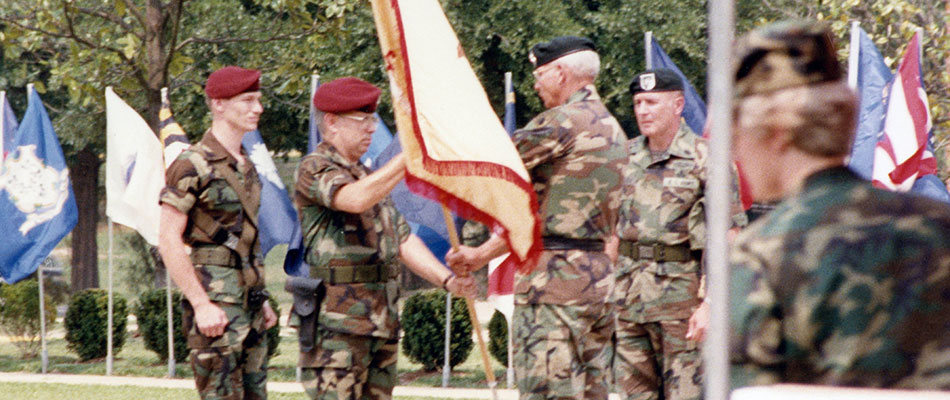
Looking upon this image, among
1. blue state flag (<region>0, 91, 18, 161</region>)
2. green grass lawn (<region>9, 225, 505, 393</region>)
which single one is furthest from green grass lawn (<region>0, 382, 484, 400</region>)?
blue state flag (<region>0, 91, 18, 161</region>)

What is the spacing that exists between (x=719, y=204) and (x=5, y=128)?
11.4 m

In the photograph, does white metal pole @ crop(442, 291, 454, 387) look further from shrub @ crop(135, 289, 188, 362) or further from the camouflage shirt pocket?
the camouflage shirt pocket

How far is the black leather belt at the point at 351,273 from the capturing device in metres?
6.15

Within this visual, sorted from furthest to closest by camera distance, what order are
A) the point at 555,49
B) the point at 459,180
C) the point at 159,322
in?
the point at 159,322 → the point at 555,49 → the point at 459,180

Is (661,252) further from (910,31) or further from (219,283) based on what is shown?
(910,31)

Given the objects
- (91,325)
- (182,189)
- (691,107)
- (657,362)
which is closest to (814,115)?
(182,189)

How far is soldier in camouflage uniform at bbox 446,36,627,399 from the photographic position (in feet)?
20.1

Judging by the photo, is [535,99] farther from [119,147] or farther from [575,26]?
[119,147]

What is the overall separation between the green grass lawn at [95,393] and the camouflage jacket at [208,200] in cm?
452

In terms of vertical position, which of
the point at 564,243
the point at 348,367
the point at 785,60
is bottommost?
the point at 348,367

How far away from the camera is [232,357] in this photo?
6.30 metres

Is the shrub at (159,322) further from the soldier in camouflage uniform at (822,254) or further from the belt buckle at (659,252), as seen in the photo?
the soldier in camouflage uniform at (822,254)

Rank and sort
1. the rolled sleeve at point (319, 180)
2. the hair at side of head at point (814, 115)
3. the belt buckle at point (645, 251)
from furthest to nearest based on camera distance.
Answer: the belt buckle at point (645, 251), the rolled sleeve at point (319, 180), the hair at side of head at point (814, 115)

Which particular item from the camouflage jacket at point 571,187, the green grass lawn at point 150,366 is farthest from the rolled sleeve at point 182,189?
the green grass lawn at point 150,366
